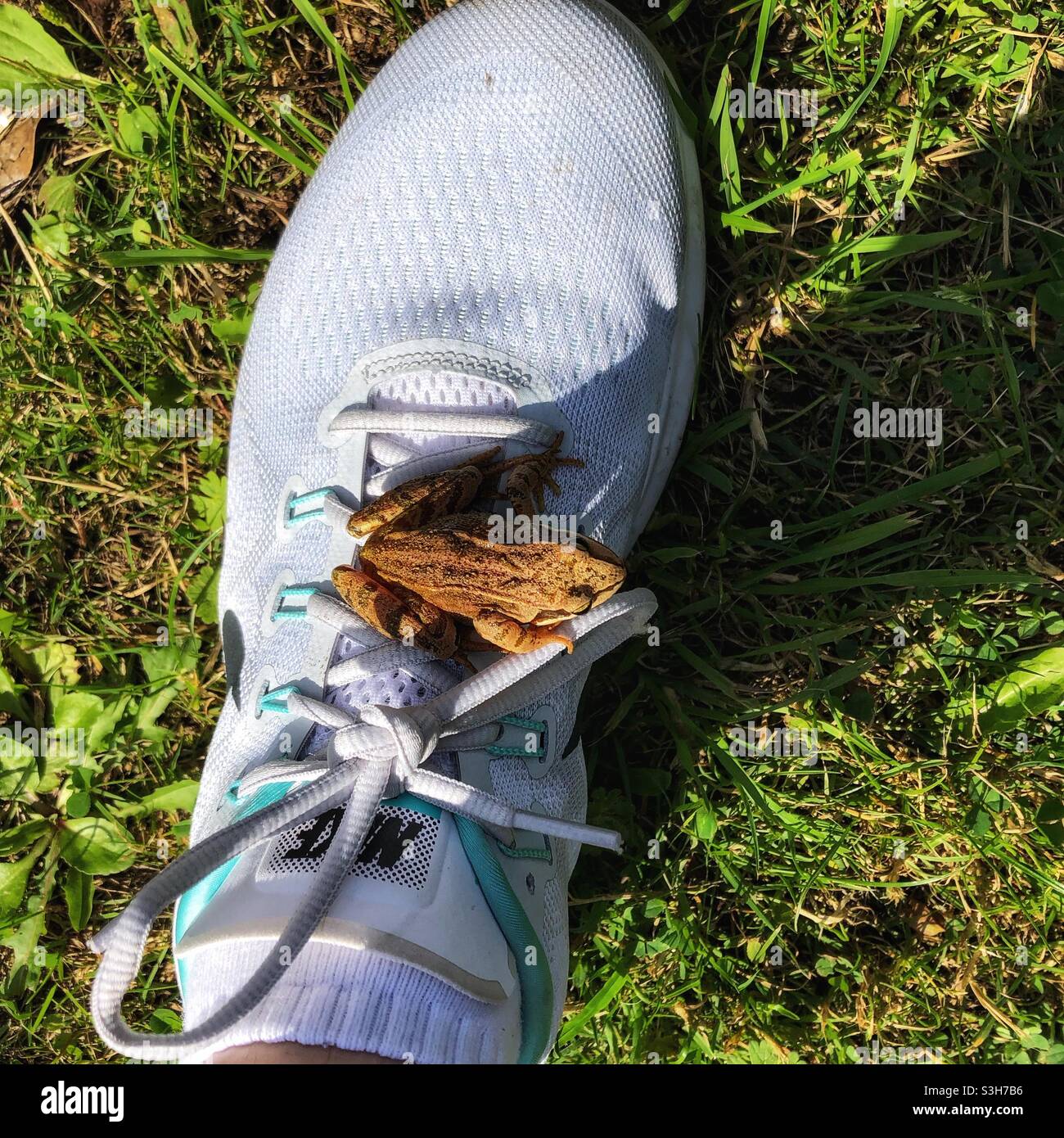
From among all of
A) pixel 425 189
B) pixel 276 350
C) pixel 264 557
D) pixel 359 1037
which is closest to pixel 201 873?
pixel 359 1037

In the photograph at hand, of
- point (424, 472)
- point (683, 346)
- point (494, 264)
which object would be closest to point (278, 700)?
point (424, 472)

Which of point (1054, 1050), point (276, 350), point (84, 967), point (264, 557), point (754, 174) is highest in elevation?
point (754, 174)

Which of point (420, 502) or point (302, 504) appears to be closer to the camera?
point (420, 502)

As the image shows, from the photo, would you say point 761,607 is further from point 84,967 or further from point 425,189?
point 84,967

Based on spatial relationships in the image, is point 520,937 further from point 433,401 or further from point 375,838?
point 433,401

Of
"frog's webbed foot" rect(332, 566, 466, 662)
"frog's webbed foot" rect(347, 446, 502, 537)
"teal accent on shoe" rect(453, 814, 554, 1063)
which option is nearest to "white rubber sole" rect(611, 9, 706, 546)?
"frog's webbed foot" rect(347, 446, 502, 537)

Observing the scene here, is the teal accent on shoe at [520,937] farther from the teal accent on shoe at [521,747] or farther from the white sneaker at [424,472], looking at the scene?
the teal accent on shoe at [521,747]

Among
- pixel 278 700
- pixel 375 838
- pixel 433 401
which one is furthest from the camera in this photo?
pixel 433 401
